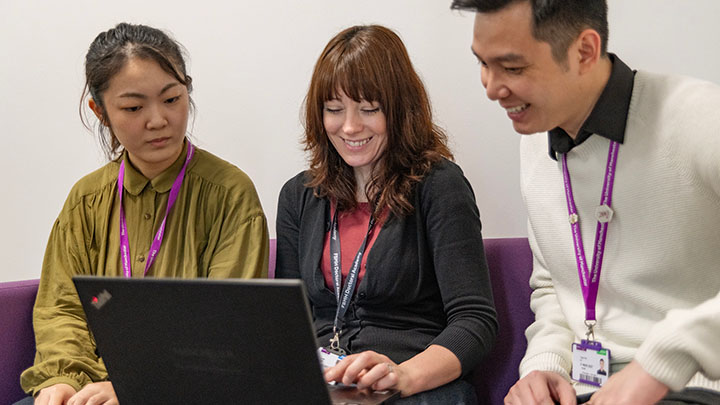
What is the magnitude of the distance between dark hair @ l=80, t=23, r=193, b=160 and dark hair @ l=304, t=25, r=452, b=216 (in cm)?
39

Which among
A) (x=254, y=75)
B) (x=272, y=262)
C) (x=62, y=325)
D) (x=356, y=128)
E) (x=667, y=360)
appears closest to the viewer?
(x=667, y=360)

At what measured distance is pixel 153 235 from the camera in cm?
214

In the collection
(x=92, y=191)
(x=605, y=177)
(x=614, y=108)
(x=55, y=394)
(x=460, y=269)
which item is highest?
(x=614, y=108)

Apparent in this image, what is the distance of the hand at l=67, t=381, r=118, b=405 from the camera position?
1819 millimetres

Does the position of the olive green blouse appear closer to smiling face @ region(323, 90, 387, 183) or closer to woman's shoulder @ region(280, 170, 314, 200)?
woman's shoulder @ region(280, 170, 314, 200)

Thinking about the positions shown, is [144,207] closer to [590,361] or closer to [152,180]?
[152,180]

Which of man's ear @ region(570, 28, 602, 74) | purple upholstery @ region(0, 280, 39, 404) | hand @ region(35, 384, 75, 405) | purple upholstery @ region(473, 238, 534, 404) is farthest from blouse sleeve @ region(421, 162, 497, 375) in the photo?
purple upholstery @ region(0, 280, 39, 404)

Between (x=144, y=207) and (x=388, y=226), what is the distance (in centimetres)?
67

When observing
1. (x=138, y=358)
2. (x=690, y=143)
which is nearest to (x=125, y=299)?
(x=138, y=358)

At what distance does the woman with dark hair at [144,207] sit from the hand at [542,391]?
2.54 ft

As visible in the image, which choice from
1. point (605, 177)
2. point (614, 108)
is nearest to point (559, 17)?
point (614, 108)

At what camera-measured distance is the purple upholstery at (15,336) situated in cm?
215

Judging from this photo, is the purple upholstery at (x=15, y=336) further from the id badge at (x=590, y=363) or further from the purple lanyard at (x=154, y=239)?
the id badge at (x=590, y=363)

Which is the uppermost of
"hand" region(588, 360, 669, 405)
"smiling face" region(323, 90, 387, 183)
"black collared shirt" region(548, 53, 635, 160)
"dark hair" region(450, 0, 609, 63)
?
"dark hair" region(450, 0, 609, 63)
